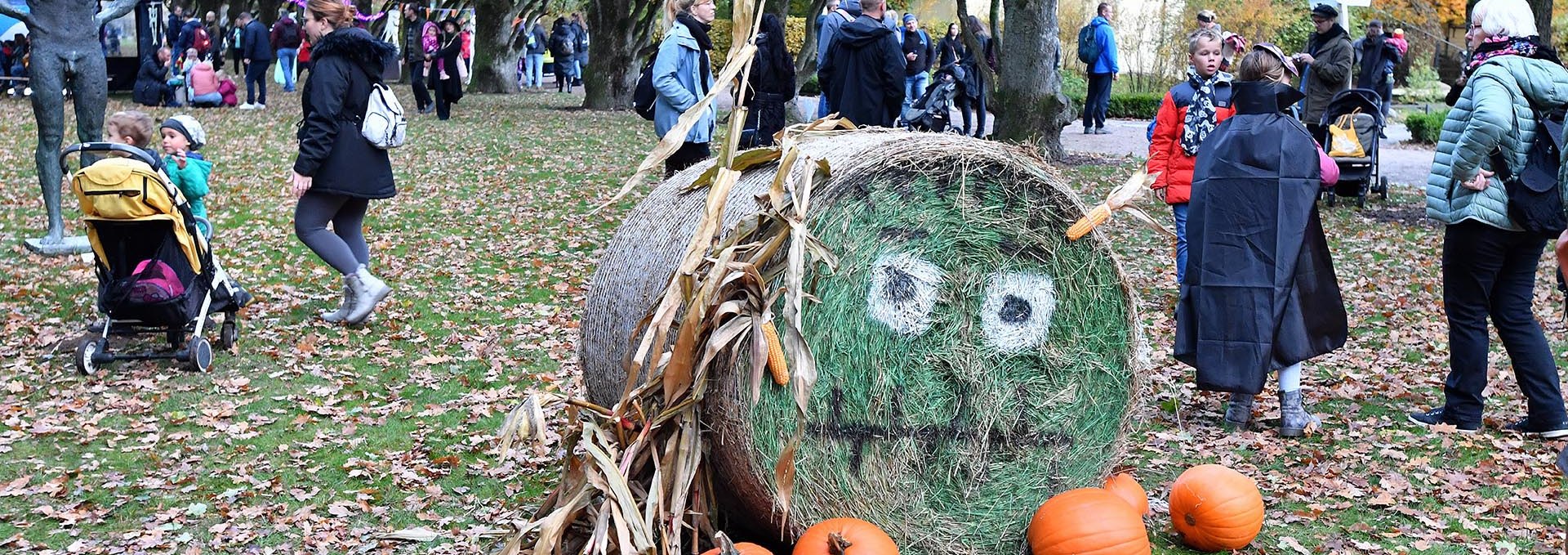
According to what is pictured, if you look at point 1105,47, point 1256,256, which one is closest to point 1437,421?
point 1256,256

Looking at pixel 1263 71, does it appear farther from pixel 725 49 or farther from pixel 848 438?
pixel 725 49

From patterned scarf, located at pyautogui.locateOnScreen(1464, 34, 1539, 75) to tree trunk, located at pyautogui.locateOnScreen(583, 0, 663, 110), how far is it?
749 inches

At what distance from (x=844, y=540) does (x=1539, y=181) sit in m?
3.66

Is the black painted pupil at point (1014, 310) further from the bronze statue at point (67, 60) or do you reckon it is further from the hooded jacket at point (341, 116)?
the bronze statue at point (67, 60)

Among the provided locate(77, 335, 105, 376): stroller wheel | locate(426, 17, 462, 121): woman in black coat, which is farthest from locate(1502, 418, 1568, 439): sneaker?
locate(426, 17, 462, 121): woman in black coat

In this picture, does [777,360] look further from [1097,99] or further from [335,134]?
[1097,99]

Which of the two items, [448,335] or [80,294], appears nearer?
[448,335]

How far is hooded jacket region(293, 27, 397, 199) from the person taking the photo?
7.51m

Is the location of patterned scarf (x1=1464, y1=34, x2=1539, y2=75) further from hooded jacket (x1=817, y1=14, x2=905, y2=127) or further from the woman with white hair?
hooded jacket (x1=817, y1=14, x2=905, y2=127)

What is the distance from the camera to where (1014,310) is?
4645mm

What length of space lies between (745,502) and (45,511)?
9.18 ft

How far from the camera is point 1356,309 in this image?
9.23 meters

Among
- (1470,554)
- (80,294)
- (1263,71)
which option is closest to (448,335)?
(80,294)

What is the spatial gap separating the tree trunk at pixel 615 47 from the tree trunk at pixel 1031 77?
10777 mm
